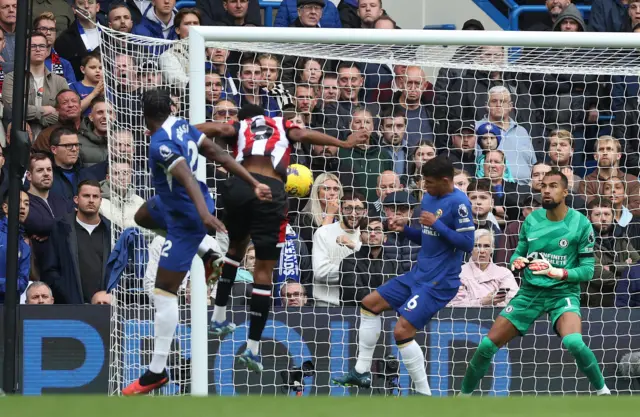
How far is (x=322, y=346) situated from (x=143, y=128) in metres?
2.33

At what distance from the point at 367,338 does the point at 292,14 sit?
4589 mm

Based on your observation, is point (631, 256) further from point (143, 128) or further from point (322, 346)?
point (143, 128)

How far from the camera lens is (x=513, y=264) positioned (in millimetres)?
9977

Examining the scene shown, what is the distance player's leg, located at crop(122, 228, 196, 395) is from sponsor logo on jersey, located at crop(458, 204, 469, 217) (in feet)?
6.98

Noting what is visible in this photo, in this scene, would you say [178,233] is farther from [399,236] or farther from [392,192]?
[399,236]

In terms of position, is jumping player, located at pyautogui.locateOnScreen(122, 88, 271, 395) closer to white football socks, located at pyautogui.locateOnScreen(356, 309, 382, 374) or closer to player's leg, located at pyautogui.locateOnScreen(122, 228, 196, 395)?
player's leg, located at pyautogui.locateOnScreen(122, 228, 196, 395)

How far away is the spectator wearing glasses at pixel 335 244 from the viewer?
11312 millimetres

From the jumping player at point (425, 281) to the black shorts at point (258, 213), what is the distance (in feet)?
4.03

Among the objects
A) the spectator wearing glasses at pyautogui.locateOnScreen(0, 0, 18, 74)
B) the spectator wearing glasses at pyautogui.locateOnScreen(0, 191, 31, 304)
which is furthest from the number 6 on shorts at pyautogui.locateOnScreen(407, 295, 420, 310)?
the spectator wearing glasses at pyautogui.locateOnScreen(0, 0, 18, 74)

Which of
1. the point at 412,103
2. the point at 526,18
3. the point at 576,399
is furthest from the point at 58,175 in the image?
the point at 576,399

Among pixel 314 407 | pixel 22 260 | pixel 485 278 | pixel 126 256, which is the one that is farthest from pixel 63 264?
pixel 314 407

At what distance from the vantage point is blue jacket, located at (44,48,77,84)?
12.8 metres

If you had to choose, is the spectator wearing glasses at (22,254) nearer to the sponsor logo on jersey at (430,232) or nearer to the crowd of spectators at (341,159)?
the crowd of spectators at (341,159)

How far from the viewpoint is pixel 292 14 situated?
13945 millimetres
